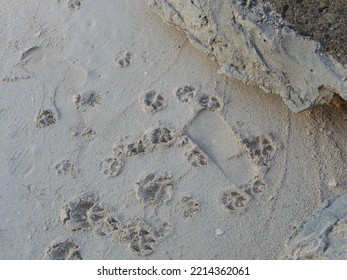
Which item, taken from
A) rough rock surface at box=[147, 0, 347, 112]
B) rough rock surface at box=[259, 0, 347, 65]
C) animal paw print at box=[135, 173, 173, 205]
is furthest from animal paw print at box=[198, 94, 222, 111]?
rough rock surface at box=[259, 0, 347, 65]

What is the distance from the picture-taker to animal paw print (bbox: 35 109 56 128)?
306 cm

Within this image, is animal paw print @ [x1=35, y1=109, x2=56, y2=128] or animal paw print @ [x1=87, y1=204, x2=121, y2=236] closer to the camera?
animal paw print @ [x1=87, y1=204, x2=121, y2=236]

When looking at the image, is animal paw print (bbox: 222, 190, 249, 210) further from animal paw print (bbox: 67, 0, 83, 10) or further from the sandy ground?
animal paw print (bbox: 67, 0, 83, 10)

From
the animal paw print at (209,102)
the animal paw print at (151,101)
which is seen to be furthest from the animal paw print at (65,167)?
the animal paw print at (209,102)

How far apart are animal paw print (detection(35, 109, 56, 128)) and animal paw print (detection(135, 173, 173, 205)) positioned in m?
0.54

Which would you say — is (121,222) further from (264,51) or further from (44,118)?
(264,51)

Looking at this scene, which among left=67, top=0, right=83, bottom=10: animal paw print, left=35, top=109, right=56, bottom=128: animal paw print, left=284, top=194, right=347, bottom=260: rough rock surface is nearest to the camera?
left=284, top=194, right=347, bottom=260: rough rock surface

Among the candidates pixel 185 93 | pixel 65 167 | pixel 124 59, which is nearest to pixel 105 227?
pixel 65 167

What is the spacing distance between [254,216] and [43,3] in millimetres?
1607

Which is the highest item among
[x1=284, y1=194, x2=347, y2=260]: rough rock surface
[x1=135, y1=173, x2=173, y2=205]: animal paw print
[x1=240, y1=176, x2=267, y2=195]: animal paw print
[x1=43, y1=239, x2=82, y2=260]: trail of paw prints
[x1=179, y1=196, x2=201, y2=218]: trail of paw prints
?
[x1=284, y1=194, x2=347, y2=260]: rough rock surface

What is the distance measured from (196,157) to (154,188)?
22cm

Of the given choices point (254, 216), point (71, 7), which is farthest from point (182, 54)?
point (254, 216)

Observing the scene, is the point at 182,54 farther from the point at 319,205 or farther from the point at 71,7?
the point at 319,205
